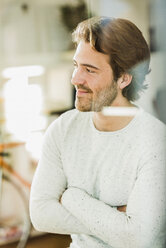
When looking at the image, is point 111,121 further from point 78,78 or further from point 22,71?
point 22,71

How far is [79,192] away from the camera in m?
0.92

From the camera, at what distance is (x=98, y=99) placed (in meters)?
0.85

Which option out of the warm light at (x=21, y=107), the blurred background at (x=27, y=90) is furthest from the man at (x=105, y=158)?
the warm light at (x=21, y=107)

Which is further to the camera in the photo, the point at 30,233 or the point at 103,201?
the point at 30,233

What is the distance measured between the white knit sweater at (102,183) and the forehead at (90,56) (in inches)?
5.7

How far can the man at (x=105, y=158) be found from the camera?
793mm

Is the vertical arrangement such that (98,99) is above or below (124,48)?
below

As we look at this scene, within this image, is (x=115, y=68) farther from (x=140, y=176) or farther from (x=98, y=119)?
(x=140, y=176)

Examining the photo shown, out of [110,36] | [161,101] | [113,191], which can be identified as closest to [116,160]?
[113,191]

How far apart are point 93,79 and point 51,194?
340 millimetres

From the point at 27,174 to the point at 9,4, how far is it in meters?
1.00

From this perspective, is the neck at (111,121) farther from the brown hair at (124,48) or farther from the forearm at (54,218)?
the forearm at (54,218)

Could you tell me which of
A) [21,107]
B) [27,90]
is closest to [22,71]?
[27,90]

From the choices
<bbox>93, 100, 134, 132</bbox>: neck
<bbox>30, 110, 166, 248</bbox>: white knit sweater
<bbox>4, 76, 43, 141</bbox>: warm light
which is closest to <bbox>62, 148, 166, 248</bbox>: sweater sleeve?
<bbox>30, 110, 166, 248</bbox>: white knit sweater
